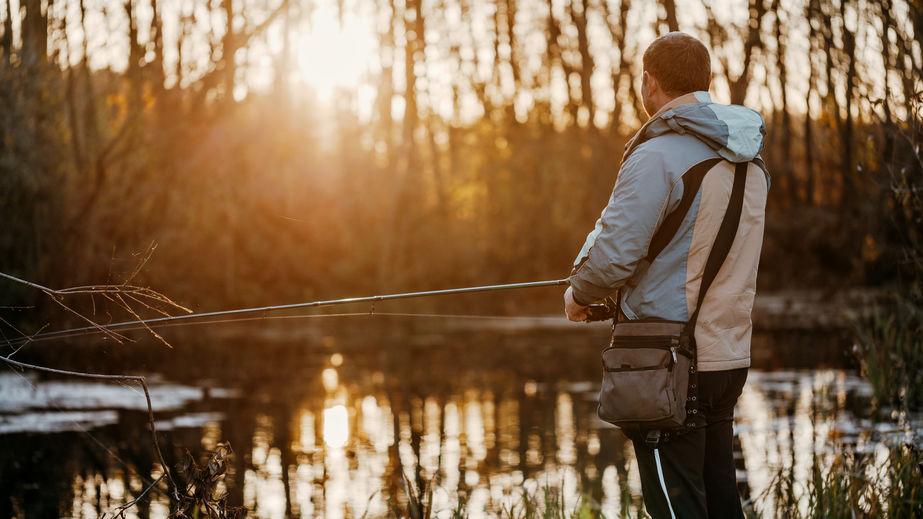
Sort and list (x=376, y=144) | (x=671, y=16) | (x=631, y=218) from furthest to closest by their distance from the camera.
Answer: (x=376, y=144), (x=671, y=16), (x=631, y=218)

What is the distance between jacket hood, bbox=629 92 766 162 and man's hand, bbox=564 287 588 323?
1.56 feet

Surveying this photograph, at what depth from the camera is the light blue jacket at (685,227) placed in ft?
8.61

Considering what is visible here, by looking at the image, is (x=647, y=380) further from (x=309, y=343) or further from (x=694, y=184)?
(x=309, y=343)

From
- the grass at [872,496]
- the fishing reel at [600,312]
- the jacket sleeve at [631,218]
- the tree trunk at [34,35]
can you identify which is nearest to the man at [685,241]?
the jacket sleeve at [631,218]

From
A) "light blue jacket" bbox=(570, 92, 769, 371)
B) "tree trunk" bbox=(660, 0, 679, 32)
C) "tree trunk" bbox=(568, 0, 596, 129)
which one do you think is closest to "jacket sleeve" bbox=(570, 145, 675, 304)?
"light blue jacket" bbox=(570, 92, 769, 371)

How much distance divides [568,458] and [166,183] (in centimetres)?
1107

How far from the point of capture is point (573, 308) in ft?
9.57

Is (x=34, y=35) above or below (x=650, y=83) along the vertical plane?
above

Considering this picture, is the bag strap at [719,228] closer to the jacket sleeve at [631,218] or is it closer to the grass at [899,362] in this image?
the jacket sleeve at [631,218]

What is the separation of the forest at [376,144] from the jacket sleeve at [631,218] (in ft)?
5.67

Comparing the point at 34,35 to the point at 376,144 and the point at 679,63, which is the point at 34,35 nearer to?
the point at 679,63

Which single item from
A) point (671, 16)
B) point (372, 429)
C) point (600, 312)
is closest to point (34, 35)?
point (372, 429)

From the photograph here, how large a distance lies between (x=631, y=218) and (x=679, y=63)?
0.46 meters

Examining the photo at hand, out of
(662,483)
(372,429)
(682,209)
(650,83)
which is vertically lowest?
(372,429)
